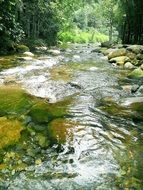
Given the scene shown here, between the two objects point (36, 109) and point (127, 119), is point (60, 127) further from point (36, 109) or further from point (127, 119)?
point (127, 119)

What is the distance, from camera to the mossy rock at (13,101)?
5704mm

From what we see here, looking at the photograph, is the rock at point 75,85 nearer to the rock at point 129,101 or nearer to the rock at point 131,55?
the rock at point 129,101

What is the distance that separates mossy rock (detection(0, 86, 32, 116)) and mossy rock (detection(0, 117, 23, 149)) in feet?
1.57

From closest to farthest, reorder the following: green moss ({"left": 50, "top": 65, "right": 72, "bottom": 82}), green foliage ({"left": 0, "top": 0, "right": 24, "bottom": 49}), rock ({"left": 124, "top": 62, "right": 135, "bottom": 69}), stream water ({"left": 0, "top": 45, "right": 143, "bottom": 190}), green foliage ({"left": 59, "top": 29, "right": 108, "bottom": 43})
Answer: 1. stream water ({"left": 0, "top": 45, "right": 143, "bottom": 190})
2. green moss ({"left": 50, "top": 65, "right": 72, "bottom": 82})
3. rock ({"left": 124, "top": 62, "right": 135, "bottom": 69})
4. green foliage ({"left": 0, "top": 0, "right": 24, "bottom": 49})
5. green foliage ({"left": 59, "top": 29, "right": 108, "bottom": 43})

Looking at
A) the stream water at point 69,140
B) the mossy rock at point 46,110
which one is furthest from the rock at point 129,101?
the mossy rock at point 46,110

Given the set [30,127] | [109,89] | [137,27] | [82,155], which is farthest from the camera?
[137,27]

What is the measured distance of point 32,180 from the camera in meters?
3.60

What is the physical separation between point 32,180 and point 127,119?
2726mm

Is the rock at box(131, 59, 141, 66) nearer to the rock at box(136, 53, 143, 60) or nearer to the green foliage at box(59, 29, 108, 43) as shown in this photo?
the rock at box(136, 53, 143, 60)

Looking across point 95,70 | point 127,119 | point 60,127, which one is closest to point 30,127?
point 60,127

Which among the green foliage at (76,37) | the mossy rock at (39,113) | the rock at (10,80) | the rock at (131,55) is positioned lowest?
A: the green foliage at (76,37)

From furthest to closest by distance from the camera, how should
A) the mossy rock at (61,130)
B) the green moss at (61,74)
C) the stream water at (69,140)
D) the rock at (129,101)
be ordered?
the green moss at (61,74) < the rock at (129,101) < the mossy rock at (61,130) < the stream water at (69,140)

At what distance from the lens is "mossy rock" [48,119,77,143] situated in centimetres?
466

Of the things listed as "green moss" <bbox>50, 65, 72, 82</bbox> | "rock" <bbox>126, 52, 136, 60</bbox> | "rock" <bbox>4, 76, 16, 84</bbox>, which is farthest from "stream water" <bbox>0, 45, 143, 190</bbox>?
"rock" <bbox>126, 52, 136, 60</bbox>
